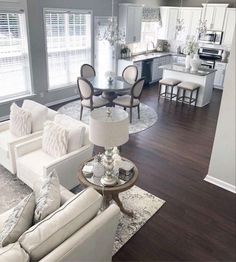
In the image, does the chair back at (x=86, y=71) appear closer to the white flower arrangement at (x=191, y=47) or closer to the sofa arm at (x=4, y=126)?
the white flower arrangement at (x=191, y=47)

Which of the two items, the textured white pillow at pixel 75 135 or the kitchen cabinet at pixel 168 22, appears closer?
the textured white pillow at pixel 75 135

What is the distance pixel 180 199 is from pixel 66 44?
16.8 feet

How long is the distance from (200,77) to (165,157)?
11.1 feet

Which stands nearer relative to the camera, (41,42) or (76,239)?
(76,239)

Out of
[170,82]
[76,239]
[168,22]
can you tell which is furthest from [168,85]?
[76,239]

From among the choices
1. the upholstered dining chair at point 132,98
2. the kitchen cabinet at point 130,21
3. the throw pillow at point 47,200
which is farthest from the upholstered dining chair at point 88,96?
the throw pillow at point 47,200

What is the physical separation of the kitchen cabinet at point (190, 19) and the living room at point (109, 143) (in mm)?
49

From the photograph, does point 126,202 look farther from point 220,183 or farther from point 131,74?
point 131,74

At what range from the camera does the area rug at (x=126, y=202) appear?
2.99 m

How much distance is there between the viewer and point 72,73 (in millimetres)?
7270

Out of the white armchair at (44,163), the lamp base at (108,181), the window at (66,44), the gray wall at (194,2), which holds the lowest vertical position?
the white armchair at (44,163)

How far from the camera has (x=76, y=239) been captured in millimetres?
1853

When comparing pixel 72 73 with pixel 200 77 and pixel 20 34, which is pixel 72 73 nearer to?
pixel 20 34

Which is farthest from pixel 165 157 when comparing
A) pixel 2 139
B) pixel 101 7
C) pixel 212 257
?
pixel 101 7
